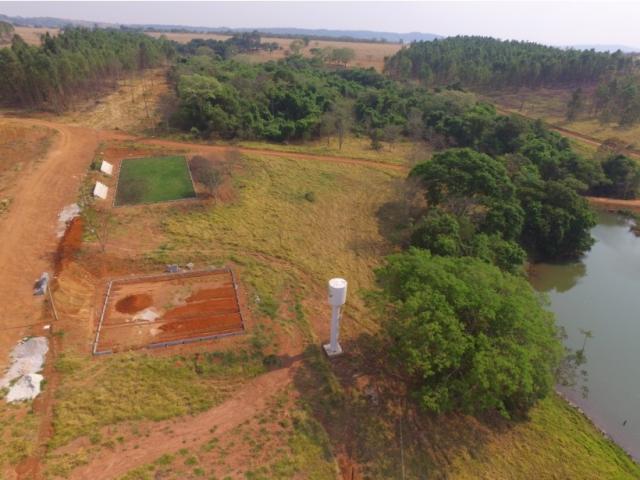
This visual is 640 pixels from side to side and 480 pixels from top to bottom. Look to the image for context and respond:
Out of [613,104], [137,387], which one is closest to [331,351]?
[137,387]

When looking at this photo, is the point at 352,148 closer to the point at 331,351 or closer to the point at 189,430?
the point at 331,351

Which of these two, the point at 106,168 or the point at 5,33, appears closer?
the point at 106,168

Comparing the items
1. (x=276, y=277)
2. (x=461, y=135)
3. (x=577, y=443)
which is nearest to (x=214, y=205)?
(x=276, y=277)

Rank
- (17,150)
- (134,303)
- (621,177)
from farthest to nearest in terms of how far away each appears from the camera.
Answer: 1. (621,177)
2. (17,150)
3. (134,303)

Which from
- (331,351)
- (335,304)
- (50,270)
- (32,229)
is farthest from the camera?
(32,229)

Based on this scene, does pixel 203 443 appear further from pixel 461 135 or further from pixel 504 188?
pixel 461 135

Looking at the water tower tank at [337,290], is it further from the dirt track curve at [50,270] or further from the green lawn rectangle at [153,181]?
the green lawn rectangle at [153,181]
